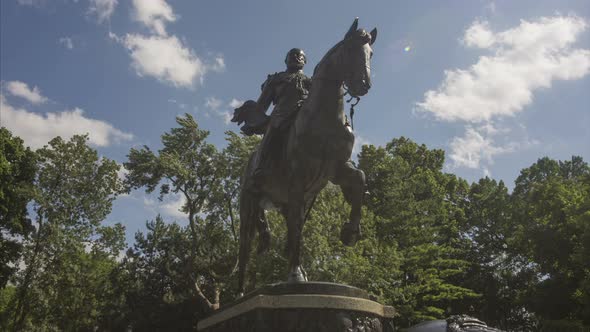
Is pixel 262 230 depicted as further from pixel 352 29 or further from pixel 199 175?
pixel 199 175

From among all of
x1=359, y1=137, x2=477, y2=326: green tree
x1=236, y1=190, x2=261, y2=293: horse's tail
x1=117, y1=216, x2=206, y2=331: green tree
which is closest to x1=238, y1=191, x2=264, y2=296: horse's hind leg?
x1=236, y1=190, x2=261, y2=293: horse's tail

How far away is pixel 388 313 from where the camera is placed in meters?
6.24

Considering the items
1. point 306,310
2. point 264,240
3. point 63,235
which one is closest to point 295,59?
point 264,240

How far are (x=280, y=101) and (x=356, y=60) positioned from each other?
161 cm

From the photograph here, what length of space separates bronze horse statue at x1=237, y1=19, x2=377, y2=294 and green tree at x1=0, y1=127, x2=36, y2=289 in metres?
24.5

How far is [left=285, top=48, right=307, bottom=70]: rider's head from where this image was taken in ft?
27.1

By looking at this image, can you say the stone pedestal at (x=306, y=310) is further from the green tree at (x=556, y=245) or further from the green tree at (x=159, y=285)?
the green tree at (x=159, y=285)

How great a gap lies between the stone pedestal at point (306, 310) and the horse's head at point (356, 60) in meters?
2.51

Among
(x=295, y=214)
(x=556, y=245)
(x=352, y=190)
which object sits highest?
(x=556, y=245)

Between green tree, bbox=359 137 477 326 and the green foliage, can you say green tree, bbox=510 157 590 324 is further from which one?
green tree, bbox=359 137 477 326

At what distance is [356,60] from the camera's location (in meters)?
6.62

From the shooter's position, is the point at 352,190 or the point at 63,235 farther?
the point at 63,235

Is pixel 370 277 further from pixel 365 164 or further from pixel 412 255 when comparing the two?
pixel 365 164

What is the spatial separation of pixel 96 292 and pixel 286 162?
30911 mm
